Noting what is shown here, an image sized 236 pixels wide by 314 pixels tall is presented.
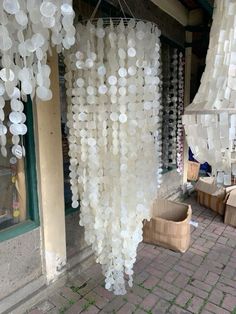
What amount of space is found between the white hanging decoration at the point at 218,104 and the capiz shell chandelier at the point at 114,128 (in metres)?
0.36

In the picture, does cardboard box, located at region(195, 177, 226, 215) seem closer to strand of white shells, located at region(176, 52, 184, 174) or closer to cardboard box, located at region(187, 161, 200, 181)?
strand of white shells, located at region(176, 52, 184, 174)

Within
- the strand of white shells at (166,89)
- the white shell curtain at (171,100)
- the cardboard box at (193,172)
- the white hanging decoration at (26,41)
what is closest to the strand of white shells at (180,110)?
the white shell curtain at (171,100)

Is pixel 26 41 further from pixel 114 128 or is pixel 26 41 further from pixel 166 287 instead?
pixel 166 287

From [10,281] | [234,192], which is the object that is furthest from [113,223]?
[234,192]

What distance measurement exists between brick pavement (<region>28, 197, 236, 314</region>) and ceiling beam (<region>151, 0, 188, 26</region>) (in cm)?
252

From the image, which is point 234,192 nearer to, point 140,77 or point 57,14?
point 140,77

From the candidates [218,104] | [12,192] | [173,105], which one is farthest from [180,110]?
[218,104]

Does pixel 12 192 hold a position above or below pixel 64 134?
below

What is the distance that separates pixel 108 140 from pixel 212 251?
5.89 feet

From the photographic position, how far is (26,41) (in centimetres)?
71

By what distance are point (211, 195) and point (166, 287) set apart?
1759 millimetres

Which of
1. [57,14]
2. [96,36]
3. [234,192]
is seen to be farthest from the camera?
[234,192]

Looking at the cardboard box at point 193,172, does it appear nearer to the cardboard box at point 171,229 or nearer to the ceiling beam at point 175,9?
the cardboard box at point 171,229

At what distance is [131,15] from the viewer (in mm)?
2430
